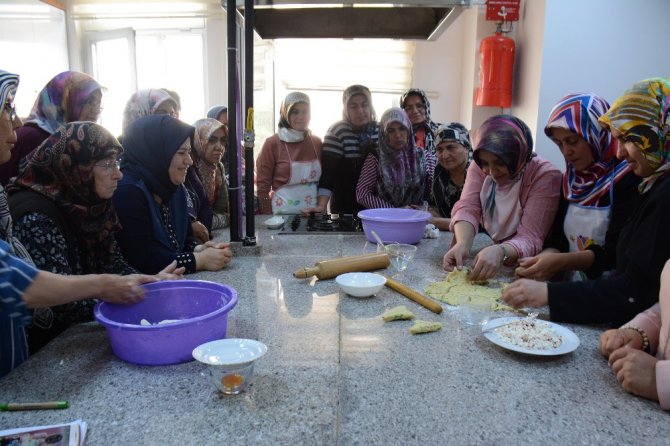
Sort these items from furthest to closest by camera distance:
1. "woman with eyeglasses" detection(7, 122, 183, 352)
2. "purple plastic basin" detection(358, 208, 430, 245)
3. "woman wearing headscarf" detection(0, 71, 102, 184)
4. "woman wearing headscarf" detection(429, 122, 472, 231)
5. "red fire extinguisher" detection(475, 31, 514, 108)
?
"red fire extinguisher" detection(475, 31, 514, 108) → "woman wearing headscarf" detection(429, 122, 472, 231) → "woman wearing headscarf" detection(0, 71, 102, 184) → "purple plastic basin" detection(358, 208, 430, 245) → "woman with eyeglasses" detection(7, 122, 183, 352)

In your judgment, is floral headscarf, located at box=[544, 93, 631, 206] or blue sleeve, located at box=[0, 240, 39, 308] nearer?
blue sleeve, located at box=[0, 240, 39, 308]

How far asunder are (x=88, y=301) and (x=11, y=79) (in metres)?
0.60

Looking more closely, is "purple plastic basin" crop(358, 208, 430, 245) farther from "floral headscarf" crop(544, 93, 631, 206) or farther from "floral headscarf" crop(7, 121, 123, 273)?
"floral headscarf" crop(7, 121, 123, 273)

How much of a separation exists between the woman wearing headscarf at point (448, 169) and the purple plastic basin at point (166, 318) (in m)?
1.46

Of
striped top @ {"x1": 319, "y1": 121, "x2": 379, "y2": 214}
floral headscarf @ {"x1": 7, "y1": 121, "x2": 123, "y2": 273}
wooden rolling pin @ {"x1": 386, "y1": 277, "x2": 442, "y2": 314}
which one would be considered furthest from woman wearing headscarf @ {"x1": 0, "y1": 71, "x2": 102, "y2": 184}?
wooden rolling pin @ {"x1": 386, "y1": 277, "x2": 442, "y2": 314}

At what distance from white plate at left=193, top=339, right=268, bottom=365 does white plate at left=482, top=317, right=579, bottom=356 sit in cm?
52

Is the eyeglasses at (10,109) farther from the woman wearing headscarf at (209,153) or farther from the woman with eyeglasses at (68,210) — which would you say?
the woman wearing headscarf at (209,153)

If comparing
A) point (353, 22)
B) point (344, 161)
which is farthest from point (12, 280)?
A: point (344, 161)

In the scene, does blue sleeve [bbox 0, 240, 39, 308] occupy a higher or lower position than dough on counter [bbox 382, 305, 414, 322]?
higher

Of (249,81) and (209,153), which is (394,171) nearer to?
(209,153)

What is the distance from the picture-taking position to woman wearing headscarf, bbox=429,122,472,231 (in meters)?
2.46

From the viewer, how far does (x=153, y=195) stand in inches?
69.9

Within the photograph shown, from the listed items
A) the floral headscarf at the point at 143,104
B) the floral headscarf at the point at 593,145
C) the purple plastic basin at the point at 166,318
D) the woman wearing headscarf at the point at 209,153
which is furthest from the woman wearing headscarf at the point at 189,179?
the floral headscarf at the point at 593,145

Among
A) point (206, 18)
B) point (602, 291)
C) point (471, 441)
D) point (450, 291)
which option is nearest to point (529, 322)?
point (602, 291)
